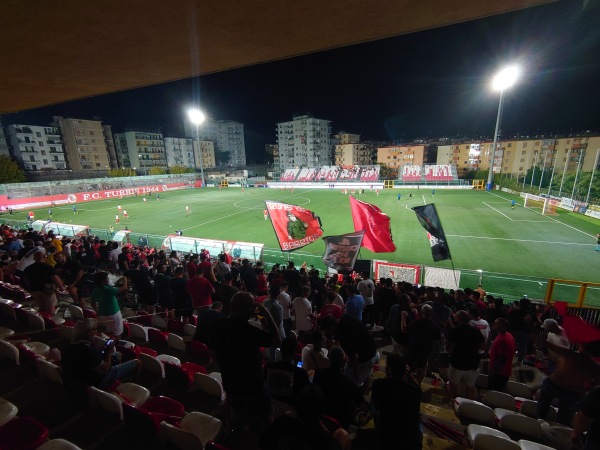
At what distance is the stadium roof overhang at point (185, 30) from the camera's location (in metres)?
3.75

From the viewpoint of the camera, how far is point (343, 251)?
389 inches

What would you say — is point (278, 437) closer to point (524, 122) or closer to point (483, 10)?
point (483, 10)

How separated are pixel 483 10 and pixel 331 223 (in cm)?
2402

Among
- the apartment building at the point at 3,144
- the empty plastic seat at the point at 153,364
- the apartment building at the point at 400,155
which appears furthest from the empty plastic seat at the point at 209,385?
the apartment building at the point at 400,155

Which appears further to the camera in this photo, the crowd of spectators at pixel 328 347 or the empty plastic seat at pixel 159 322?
the empty plastic seat at pixel 159 322

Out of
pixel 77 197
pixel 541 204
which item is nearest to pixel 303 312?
pixel 541 204

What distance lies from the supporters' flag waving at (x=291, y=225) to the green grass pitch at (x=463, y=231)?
13.6 ft

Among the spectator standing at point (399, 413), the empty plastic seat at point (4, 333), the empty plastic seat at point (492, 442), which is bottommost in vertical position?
→ the empty plastic seat at point (4, 333)

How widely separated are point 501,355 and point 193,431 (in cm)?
469

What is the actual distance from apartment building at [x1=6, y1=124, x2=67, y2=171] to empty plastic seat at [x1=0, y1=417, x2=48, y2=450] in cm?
9022

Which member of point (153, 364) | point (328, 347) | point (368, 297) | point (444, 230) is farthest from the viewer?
point (444, 230)

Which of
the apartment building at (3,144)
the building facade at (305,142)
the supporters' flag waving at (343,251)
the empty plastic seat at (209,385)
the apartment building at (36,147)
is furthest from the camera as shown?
the building facade at (305,142)

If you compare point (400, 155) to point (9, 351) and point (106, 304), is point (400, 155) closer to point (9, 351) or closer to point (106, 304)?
point (106, 304)

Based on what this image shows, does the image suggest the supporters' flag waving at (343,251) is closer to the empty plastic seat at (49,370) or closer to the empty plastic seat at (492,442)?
the empty plastic seat at (492,442)
